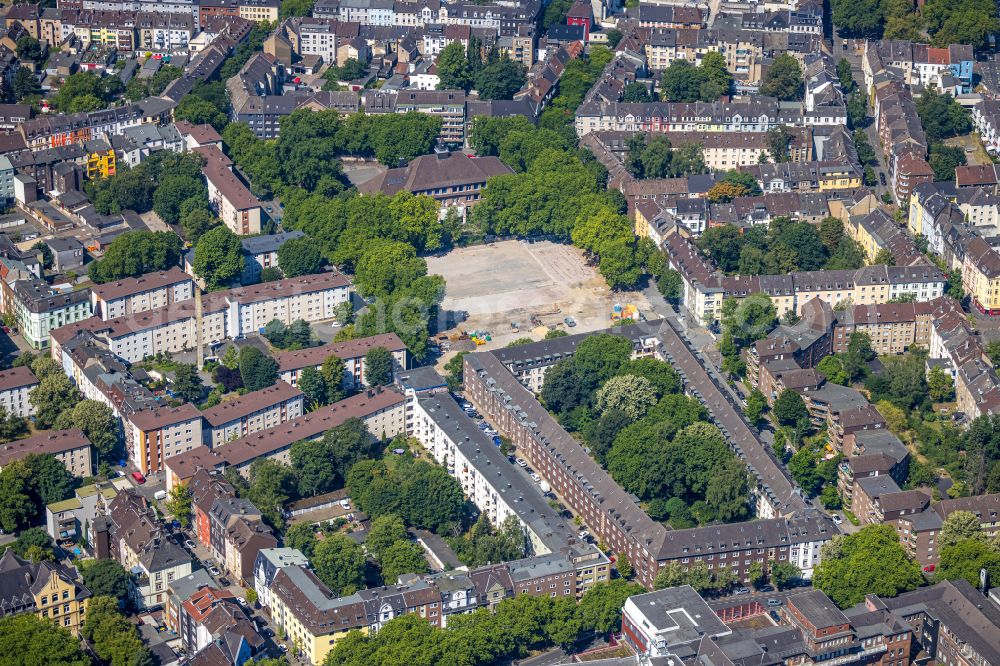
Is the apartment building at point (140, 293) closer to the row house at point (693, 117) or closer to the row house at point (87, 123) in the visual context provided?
the row house at point (87, 123)

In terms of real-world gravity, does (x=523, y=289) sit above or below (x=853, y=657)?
above

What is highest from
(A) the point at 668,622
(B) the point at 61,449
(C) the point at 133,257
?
(C) the point at 133,257

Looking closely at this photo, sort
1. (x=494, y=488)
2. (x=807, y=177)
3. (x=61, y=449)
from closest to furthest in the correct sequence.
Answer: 1. (x=494, y=488)
2. (x=61, y=449)
3. (x=807, y=177)

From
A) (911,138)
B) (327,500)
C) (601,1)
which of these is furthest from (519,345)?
(601,1)

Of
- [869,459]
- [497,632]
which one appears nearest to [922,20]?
[869,459]

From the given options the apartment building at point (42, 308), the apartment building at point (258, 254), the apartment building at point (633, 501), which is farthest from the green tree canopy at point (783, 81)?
the apartment building at point (42, 308)

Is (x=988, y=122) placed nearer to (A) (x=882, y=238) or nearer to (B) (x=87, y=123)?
(A) (x=882, y=238)

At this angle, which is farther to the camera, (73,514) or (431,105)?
(431,105)

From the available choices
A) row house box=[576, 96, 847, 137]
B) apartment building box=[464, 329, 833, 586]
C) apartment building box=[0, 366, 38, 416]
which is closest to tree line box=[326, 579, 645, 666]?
apartment building box=[464, 329, 833, 586]
